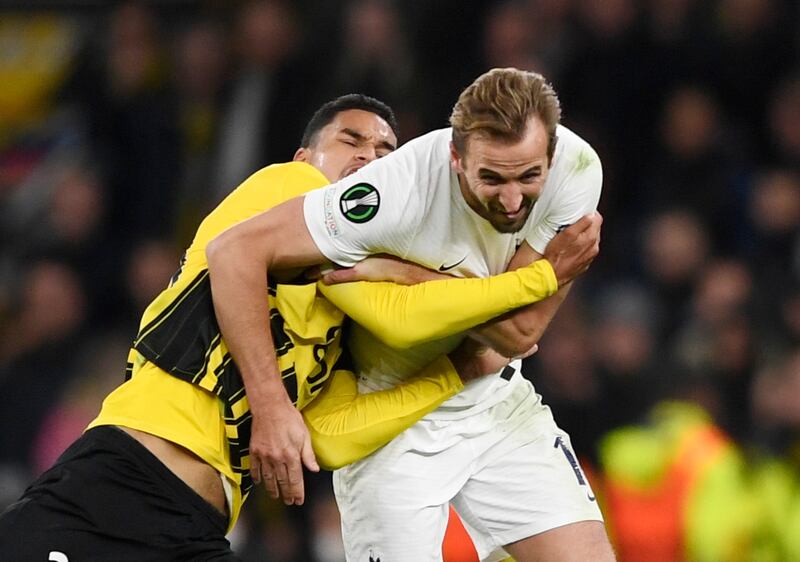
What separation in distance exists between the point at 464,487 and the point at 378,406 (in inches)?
12.9

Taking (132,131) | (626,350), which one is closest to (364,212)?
(626,350)

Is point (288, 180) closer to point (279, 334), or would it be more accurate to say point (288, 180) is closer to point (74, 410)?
point (279, 334)

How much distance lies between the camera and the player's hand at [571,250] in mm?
3250

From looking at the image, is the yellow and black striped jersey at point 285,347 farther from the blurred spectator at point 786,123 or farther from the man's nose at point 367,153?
the blurred spectator at point 786,123

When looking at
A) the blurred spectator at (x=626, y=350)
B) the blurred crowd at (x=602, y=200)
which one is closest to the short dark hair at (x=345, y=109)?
the blurred crowd at (x=602, y=200)

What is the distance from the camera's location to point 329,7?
7.19m

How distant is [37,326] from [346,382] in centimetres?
368

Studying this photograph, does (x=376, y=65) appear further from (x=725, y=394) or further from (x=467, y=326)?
(x=467, y=326)

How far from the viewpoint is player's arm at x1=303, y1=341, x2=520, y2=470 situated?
3363 mm

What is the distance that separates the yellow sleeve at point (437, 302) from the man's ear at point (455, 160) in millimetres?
244

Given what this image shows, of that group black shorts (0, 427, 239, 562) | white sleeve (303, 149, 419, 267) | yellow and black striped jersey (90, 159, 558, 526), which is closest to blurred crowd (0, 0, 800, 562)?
yellow and black striped jersey (90, 159, 558, 526)

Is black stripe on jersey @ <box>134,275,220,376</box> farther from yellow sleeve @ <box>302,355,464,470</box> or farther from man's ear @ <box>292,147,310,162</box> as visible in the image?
man's ear @ <box>292,147,310,162</box>

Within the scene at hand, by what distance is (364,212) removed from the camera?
3.16 meters

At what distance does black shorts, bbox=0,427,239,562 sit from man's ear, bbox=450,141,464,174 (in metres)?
0.91
